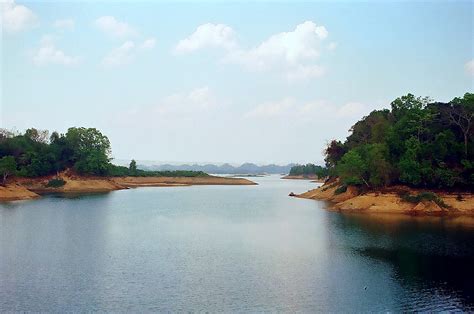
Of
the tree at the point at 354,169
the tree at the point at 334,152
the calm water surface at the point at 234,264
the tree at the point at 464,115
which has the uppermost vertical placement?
the tree at the point at 464,115

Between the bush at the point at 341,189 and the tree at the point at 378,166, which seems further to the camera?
the bush at the point at 341,189

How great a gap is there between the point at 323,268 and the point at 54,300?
1925 cm

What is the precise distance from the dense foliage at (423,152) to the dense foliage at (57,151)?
79373 millimetres

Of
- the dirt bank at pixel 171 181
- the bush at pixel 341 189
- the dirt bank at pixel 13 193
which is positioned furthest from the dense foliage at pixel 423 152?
the dirt bank at pixel 171 181

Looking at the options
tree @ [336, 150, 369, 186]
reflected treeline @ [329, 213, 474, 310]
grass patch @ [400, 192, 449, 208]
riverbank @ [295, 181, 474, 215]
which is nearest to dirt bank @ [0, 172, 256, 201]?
riverbank @ [295, 181, 474, 215]

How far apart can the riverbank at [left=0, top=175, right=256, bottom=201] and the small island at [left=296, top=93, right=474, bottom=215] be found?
66.1 m

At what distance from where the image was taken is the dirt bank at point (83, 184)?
94325 millimetres

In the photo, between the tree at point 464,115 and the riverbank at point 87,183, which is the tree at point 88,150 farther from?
the tree at point 464,115

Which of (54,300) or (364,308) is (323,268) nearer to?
(364,308)

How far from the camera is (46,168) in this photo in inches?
4776

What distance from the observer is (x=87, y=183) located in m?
127

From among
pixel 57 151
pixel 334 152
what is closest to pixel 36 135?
pixel 57 151

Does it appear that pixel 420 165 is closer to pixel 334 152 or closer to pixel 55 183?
pixel 334 152

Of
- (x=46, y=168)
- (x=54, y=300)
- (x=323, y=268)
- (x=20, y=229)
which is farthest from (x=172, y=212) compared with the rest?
(x=46, y=168)
